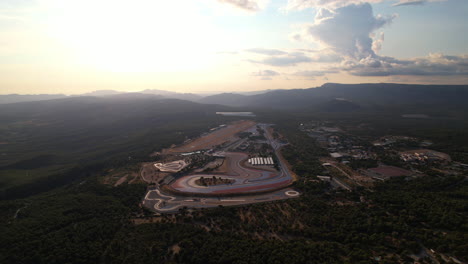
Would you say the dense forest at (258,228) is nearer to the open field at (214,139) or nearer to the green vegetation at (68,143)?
the green vegetation at (68,143)

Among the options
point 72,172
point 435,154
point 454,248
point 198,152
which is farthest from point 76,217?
point 435,154

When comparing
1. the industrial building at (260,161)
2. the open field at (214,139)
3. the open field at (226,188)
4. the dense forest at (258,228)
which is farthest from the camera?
the open field at (214,139)

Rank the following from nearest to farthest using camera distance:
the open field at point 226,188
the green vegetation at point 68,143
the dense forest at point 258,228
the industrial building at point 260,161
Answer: the dense forest at point 258,228 < the open field at point 226,188 < the green vegetation at point 68,143 < the industrial building at point 260,161

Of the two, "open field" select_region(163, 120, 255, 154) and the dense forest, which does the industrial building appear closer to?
the dense forest

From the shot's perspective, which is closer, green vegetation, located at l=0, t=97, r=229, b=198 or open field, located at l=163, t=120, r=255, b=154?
green vegetation, located at l=0, t=97, r=229, b=198

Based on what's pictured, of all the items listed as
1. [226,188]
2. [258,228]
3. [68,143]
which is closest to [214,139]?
[226,188]

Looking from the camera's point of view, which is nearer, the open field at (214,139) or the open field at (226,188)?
the open field at (226,188)

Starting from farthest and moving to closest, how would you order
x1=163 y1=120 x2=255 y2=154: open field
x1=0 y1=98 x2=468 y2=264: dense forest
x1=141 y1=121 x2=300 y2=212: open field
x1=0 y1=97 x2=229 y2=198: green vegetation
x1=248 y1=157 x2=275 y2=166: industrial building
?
x1=163 y1=120 x2=255 y2=154: open field, x1=248 y1=157 x2=275 y2=166: industrial building, x1=0 y1=97 x2=229 y2=198: green vegetation, x1=141 y1=121 x2=300 y2=212: open field, x1=0 y1=98 x2=468 y2=264: dense forest

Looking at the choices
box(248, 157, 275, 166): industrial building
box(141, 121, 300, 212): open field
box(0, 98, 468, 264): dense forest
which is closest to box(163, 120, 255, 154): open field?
box(141, 121, 300, 212): open field

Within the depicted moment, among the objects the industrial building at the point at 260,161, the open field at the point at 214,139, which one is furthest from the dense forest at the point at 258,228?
the open field at the point at 214,139
